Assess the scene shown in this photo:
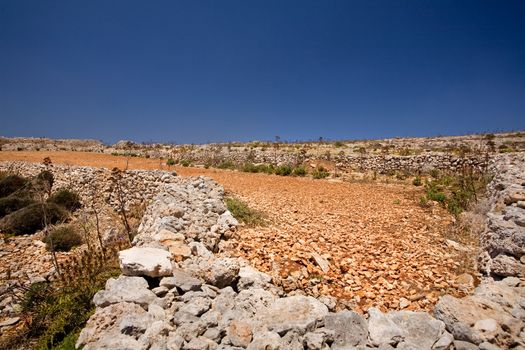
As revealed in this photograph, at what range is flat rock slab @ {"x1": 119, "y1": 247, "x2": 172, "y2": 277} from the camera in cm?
380

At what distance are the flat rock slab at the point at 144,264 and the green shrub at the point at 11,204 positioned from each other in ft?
42.1

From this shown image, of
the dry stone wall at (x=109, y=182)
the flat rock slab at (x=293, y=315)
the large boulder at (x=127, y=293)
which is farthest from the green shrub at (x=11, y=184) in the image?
the flat rock slab at (x=293, y=315)

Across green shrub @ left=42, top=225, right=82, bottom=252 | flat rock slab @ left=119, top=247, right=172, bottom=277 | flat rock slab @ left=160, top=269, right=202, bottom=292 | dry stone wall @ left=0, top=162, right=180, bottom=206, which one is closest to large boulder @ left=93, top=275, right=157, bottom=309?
flat rock slab @ left=119, top=247, right=172, bottom=277

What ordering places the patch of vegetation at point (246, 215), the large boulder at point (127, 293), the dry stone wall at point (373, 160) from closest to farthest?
the large boulder at point (127, 293), the patch of vegetation at point (246, 215), the dry stone wall at point (373, 160)

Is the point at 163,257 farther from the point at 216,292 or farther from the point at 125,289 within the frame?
the point at 216,292

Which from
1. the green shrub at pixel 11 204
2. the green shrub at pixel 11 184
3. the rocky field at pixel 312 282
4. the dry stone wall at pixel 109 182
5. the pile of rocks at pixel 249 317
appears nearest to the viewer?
the pile of rocks at pixel 249 317

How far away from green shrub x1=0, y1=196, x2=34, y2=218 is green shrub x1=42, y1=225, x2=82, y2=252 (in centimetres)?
423

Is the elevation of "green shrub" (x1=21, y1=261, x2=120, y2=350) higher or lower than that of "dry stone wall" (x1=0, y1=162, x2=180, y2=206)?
lower

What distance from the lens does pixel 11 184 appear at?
15.4 metres

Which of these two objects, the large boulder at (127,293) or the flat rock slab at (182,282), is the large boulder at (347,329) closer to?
the flat rock slab at (182,282)

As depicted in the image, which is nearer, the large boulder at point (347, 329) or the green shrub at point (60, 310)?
the large boulder at point (347, 329)

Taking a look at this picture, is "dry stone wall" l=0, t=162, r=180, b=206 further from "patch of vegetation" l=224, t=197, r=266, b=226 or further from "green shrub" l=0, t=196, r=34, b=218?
"patch of vegetation" l=224, t=197, r=266, b=226

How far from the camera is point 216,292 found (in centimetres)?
391

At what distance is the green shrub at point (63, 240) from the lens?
9719mm
